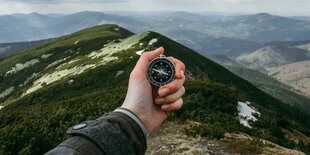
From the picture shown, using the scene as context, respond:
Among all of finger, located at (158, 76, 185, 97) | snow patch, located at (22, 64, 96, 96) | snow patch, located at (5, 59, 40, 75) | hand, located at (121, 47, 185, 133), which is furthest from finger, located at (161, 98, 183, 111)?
snow patch, located at (5, 59, 40, 75)

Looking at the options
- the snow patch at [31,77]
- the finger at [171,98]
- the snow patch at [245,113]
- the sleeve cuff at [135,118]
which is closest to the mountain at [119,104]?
the snow patch at [245,113]

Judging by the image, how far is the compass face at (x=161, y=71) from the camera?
550 cm

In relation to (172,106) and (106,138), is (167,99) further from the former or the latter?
(106,138)

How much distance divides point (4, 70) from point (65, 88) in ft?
304

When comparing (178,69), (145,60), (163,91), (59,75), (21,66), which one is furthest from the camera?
(21,66)

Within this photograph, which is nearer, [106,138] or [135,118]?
[106,138]

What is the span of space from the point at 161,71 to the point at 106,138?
6.65 ft

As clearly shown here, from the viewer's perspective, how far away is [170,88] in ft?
18.0

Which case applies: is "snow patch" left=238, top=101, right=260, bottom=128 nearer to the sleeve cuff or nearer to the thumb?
the thumb

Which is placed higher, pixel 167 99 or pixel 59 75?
pixel 167 99

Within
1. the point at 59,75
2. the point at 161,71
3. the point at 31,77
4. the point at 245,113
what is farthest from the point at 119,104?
the point at 31,77

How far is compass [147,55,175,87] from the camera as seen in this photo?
18.1 ft

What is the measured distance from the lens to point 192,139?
2436cm

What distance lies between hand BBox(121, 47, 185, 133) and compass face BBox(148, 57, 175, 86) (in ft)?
0.26
